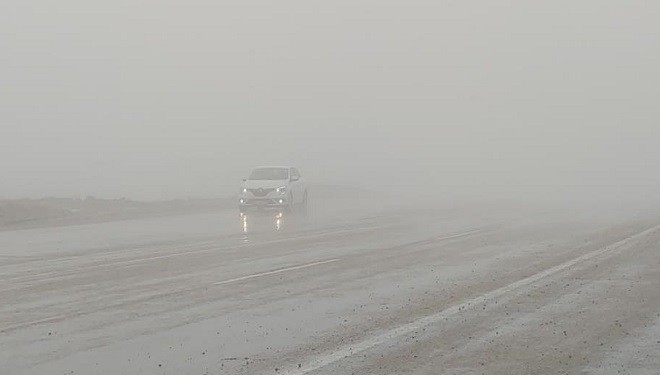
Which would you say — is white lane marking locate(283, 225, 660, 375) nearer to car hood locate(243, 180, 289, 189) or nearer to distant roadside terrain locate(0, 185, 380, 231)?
car hood locate(243, 180, 289, 189)

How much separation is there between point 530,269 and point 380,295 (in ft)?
12.5

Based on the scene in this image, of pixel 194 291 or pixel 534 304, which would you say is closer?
pixel 534 304

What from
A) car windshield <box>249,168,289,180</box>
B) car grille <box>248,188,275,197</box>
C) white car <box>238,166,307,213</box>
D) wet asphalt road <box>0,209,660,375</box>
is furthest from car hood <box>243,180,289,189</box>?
wet asphalt road <box>0,209,660,375</box>

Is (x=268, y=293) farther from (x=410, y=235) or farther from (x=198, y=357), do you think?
(x=410, y=235)

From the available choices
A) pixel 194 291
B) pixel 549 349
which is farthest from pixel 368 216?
pixel 549 349

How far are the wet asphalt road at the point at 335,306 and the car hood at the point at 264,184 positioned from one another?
37.3 feet

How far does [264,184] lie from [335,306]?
72.7 feet

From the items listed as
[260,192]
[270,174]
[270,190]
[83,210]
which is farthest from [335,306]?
[83,210]

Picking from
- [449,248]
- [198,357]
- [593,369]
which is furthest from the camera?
[449,248]

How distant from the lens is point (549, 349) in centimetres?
840

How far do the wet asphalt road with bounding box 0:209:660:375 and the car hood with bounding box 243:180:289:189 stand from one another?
1138 cm

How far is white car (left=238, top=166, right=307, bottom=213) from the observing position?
107ft

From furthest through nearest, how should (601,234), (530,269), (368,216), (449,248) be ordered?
1. (368,216)
2. (601,234)
3. (449,248)
4. (530,269)

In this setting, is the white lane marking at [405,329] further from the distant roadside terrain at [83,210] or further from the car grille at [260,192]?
the distant roadside terrain at [83,210]
